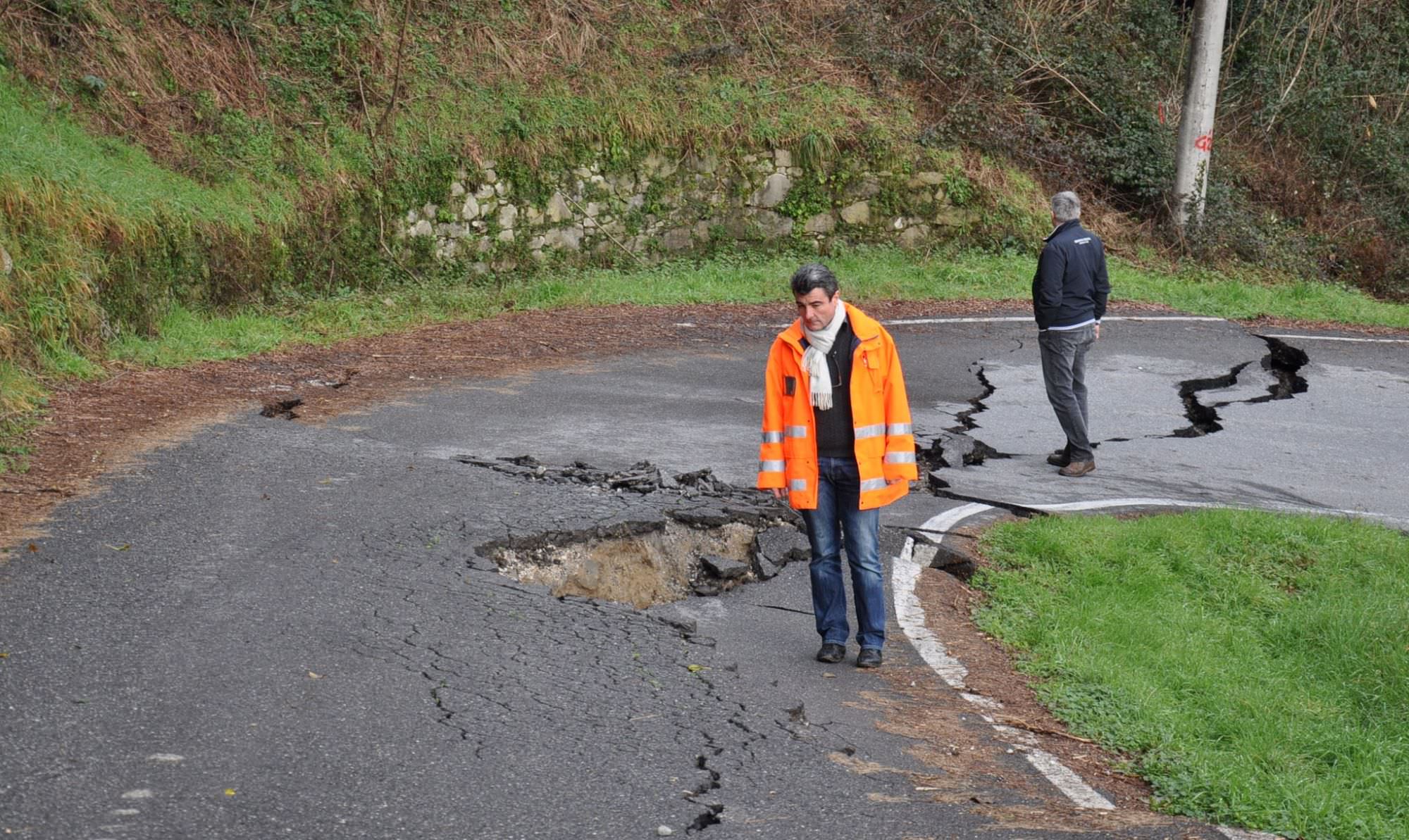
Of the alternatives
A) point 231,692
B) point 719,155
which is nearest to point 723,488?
point 231,692

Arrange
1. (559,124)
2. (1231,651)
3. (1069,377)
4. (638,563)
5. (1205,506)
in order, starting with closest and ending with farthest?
(1231,651) < (638,563) < (1205,506) < (1069,377) < (559,124)

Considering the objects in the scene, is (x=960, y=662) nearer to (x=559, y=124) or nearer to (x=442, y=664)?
(x=442, y=664)

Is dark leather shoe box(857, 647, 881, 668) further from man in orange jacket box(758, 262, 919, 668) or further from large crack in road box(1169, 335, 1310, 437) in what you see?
large crack in road box(1169, 335, 1310, 437)

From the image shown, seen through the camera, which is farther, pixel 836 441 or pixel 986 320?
pixel 986 320

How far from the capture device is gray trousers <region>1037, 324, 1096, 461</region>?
9.41 m

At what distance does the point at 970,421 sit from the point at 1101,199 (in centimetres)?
1202

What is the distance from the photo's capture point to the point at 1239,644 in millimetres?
6543

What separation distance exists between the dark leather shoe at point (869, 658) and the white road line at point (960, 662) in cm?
29

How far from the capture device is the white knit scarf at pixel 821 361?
18.8 ft

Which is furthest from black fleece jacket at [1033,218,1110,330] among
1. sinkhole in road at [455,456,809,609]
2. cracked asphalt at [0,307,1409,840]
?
sinkhole in road at [455,456,809,609]

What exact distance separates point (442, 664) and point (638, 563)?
1.90m

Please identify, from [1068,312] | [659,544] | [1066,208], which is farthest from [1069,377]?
[659,544]

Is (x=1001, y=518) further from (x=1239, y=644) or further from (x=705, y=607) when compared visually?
(x=705, y=607)

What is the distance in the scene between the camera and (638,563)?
7.11 metres
